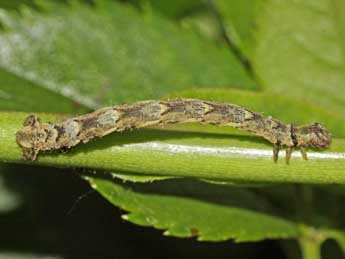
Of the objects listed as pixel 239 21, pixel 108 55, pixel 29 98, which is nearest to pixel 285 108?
pixel 239 21

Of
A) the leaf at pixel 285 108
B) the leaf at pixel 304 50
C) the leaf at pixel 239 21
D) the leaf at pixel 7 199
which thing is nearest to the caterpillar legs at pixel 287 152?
the leaf at pixel 285 108

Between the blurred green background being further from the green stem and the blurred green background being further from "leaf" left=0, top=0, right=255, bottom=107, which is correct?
the green stem

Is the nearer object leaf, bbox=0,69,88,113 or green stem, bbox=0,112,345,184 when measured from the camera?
green stem, bbox=0,112,345,184

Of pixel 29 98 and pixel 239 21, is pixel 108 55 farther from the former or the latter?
pixel 239 21

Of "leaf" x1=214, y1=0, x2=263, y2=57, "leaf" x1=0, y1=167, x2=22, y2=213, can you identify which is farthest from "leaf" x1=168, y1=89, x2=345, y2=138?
"leaf" x1=0, y1=167, x2=22, y2=213

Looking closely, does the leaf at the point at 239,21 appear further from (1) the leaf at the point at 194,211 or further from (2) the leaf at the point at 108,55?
(1) the leaf at the point at 194,211

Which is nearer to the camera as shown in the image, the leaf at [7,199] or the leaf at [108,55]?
the leaf at [108,55]
